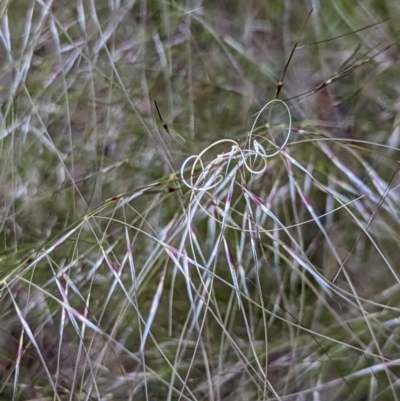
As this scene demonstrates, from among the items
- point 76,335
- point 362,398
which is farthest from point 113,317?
point 362,398

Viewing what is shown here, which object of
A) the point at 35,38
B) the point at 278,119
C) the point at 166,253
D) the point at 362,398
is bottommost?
the point at 362,398

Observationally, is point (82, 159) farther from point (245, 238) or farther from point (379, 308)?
point (379, 308)

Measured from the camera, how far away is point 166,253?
0.63 metres

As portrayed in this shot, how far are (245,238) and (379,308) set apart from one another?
168 millimetres

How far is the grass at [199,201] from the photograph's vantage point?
61 cm

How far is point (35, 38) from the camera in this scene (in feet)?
2.21

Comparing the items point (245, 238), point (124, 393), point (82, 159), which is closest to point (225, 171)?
point (245, 238)

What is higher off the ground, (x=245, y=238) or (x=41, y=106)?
(x=41, y=106)

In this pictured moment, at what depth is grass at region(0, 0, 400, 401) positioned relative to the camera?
61 cm

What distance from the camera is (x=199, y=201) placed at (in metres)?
0.62

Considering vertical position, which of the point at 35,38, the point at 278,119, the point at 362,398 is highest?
the point at 35,38

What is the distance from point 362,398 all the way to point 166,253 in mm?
273

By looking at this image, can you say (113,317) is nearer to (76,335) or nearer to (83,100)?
(76,335)

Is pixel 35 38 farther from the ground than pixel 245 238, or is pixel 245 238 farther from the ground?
pixel 35 38
